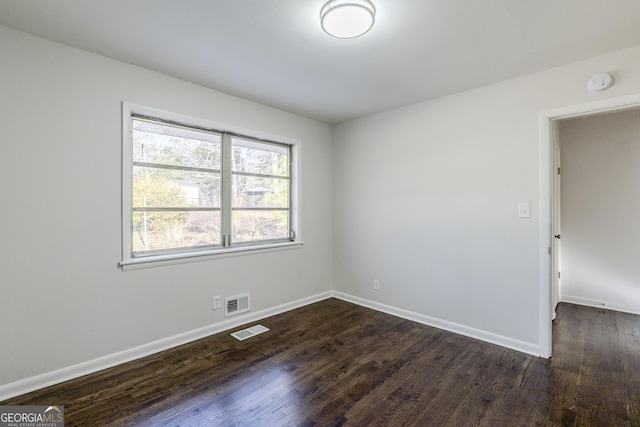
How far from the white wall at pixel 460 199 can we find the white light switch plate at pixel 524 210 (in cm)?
4

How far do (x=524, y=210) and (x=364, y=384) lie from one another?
2054mm

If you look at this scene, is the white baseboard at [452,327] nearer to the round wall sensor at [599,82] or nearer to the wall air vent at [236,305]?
the wall air vent at [236,305]

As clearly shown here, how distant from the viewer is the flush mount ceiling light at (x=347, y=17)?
1.69m

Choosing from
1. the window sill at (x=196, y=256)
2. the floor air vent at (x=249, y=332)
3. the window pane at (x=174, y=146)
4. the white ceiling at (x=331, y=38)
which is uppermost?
the white ceiling at (x=331, y=38)

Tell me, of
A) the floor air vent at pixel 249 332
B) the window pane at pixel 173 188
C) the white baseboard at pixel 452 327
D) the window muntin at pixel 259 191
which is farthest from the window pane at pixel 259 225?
the white baseboard at pixel 452 327

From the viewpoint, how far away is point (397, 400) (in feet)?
6.57

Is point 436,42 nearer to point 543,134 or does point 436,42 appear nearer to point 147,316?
point 543,134

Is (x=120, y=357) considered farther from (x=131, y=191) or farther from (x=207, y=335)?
(x=131, y=191)

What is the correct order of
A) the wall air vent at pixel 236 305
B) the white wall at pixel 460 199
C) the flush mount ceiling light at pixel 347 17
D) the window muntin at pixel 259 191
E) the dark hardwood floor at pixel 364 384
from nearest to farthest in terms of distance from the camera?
the flush mount ceiling light at pixel 347 17 < the dark hardwood floor at pixel 364 384 < the white wall at pixel 460 199 < the wall air vent at pixel 236 305 < the window muntin at pixel 259 191

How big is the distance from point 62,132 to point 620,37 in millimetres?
4086

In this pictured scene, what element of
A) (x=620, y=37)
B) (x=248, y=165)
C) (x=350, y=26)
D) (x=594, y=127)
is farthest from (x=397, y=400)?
(x=594, y=127)

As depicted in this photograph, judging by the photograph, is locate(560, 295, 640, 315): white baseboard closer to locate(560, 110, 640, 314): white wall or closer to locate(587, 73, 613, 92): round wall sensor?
locate(560, 110, 640, 314): white wall

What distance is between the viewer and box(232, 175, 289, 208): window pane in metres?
3.39

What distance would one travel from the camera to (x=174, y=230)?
9.45ft
